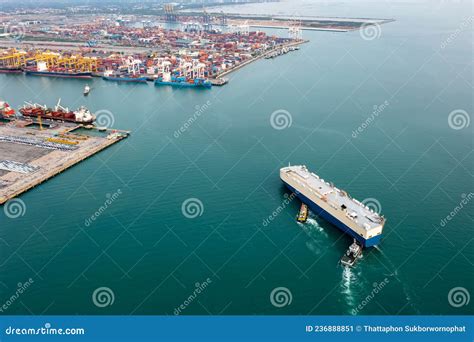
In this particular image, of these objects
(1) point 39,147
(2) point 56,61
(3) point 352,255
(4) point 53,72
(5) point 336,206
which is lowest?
(4) point 53,72

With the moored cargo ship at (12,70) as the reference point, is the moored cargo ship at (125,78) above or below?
above

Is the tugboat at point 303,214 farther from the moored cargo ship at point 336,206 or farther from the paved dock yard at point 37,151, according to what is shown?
the paved dock yard at point 37,151

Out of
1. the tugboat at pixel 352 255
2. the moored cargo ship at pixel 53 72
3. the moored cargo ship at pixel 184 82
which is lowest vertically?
the moored cargo ship at pixel 53 72

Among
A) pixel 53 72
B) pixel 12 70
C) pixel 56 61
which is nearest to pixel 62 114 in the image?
pixel 53 72

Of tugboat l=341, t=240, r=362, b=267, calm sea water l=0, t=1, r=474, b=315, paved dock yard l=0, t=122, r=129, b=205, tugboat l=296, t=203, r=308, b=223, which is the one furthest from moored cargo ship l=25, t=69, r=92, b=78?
tugboat l=341, t=240, r=362, b=267

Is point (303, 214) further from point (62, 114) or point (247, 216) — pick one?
point (62, 114)

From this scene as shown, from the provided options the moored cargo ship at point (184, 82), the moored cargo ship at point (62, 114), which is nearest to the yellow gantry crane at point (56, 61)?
the moored cargo ship at point (184, 82)

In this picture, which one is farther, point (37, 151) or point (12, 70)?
point (12, 70)

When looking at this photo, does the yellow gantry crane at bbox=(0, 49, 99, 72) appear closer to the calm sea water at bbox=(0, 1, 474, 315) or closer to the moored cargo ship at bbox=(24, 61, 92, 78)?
the moored cargo ship at bbox=(24, 61, 92, 78)
